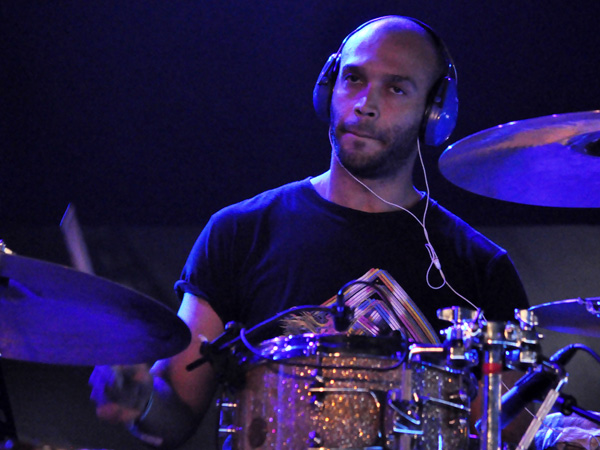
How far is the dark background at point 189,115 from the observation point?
253 centimetres

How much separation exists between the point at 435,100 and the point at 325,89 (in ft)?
0.99

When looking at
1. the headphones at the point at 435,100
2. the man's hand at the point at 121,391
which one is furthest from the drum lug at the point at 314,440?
the headphones at the point at 435,100

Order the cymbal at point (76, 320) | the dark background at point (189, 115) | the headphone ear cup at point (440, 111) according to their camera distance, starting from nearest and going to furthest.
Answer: the cymbal at point (76, 320), the headphone ear cup at point (440, 111), the dark background at point (189, 115)

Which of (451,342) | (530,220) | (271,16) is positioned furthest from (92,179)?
(451,342)

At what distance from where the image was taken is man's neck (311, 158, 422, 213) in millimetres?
2037

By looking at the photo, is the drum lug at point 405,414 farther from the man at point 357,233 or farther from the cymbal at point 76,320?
the man at point 357,233

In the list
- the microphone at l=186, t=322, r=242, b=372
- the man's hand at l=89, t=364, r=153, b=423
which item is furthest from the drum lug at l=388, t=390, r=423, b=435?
the man's hand at l=89, t=364, r=153, b=423

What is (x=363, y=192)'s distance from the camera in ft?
6.70

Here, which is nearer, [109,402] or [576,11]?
[109,402]

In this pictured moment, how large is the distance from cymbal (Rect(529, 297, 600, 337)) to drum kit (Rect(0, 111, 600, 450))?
0.40m

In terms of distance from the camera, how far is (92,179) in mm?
2654

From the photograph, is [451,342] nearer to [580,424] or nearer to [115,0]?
[580,424]

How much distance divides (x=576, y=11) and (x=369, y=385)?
174 cm

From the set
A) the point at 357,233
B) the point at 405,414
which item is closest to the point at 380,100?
the point at 357,233
